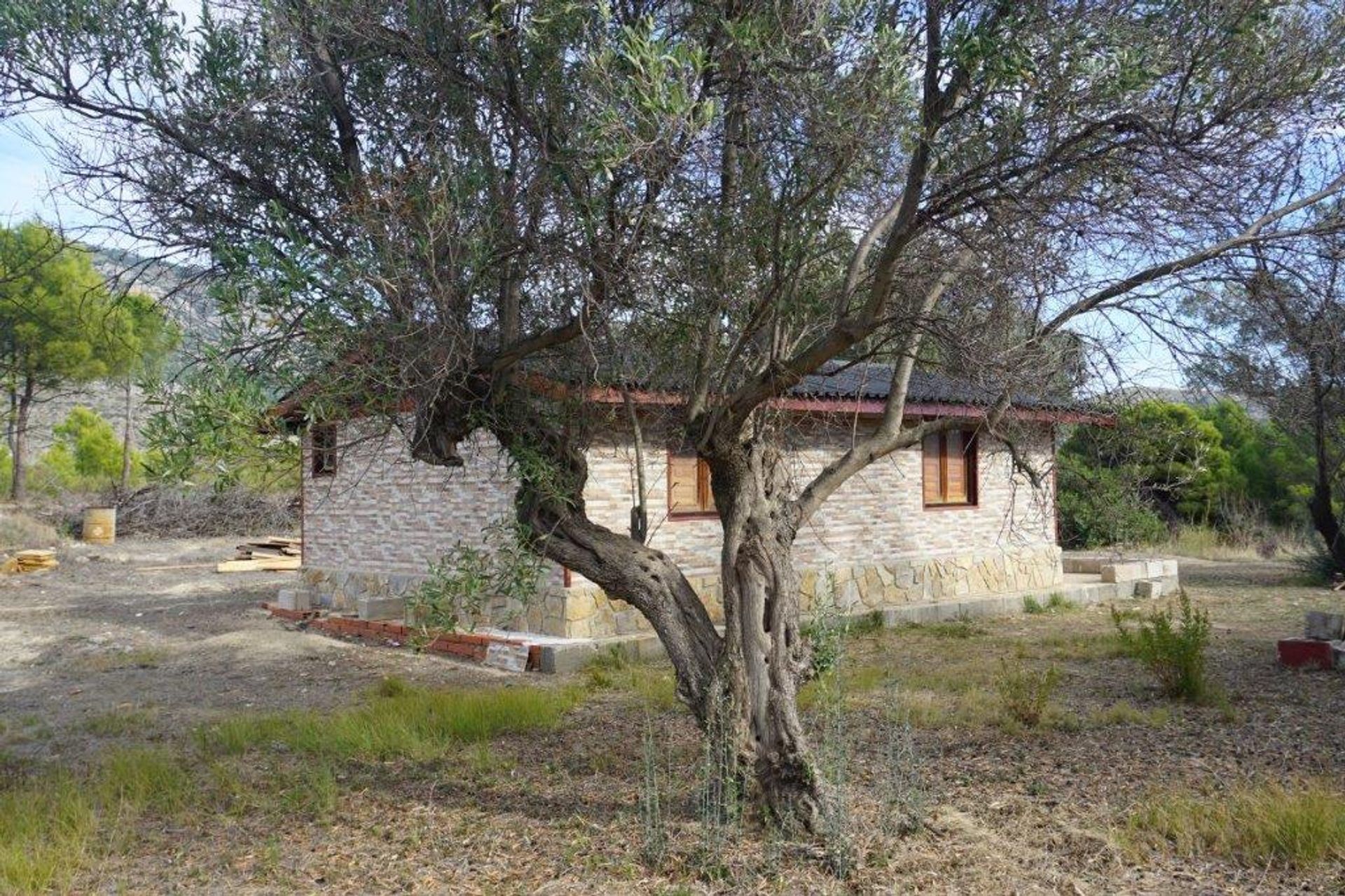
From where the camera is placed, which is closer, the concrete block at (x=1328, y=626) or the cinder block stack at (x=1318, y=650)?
the cinder block stack at (x=1318, y=650)

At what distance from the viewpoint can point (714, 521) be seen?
45.2 feet

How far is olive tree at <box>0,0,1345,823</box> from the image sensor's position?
16.0 ft

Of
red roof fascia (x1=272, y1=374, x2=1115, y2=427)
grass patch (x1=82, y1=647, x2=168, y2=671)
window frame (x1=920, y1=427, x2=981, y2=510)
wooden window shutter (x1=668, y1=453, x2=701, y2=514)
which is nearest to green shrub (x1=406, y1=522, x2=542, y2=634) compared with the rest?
red roof fascia (x1=272, y1=374, x2=1115, y2=427)

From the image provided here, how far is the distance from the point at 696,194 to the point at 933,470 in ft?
37.8

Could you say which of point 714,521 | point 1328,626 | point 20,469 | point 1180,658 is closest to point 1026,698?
point 1180,658

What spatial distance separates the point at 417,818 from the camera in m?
6.28

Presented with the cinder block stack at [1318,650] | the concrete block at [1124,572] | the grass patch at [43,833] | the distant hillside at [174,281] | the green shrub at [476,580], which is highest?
the distant hillside at [174,281]

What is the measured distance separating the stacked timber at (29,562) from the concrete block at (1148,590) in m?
21.8

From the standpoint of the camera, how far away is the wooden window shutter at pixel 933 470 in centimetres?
1645

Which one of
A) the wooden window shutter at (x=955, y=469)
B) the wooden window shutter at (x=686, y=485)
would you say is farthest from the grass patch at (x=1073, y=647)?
the wooden window shutter at (x=686, y=485)

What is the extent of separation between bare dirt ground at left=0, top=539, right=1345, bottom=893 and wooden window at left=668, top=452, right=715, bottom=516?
257 cm

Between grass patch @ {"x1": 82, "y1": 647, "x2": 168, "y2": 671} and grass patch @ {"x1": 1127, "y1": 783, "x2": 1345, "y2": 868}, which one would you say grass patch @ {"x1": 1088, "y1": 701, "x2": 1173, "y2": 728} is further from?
grass patch @ {"x1": 82, "y1": 647, "x2": 168, "y2": 671}

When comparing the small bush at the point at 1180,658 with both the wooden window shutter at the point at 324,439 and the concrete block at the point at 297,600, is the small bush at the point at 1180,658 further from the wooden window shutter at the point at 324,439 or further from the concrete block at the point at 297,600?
the concrete block at the point at 297,600

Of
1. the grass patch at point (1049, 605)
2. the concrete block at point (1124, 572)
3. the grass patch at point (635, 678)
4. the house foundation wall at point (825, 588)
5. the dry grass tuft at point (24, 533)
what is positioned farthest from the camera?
the dry grass tuft at point (24, 533)
